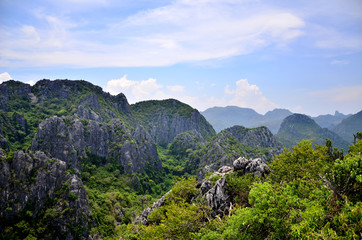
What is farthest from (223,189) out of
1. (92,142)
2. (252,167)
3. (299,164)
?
(92,142)

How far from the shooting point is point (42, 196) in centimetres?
7600

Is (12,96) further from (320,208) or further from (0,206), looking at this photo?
(320,208)

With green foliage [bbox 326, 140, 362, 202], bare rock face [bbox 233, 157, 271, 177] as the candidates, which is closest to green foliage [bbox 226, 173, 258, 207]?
bare rock face [bbox 233, 157, 271, 177]

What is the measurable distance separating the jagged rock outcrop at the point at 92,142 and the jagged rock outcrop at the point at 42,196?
33426 mm

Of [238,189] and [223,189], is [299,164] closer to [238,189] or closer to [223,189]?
[238,189]

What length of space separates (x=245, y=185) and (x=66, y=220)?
73.4 metres

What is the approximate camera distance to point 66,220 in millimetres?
72812

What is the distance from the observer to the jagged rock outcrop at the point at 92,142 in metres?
116

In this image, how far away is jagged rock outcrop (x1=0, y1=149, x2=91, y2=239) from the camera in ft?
229

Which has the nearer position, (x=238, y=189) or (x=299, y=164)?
(x=238, y=189)

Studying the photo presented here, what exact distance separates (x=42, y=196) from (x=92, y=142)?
2590 inches

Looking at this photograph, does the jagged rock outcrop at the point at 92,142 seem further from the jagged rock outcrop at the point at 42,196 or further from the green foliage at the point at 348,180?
the green foliage at the point at 348,180

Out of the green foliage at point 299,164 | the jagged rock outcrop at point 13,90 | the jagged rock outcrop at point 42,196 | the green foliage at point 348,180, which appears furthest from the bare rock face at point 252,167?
the jagged rock outcrop at point 13,90

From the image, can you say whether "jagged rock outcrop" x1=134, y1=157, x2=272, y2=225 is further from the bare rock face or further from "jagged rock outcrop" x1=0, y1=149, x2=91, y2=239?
"jagged rock outcrop" x1=0, y1=149, x2=91, y2=239
